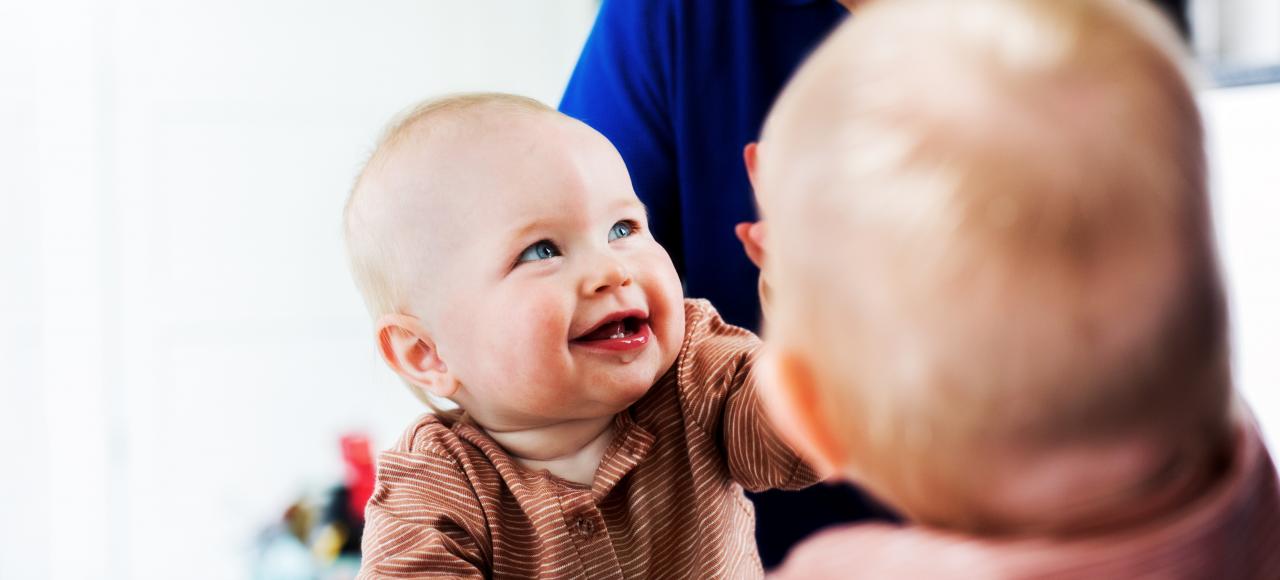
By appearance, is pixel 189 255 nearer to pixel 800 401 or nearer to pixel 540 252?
pixel 540 252

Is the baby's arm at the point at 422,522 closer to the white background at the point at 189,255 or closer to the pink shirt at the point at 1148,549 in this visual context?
the pink shirt at the point at 1148,549

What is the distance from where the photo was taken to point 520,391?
2.90ft

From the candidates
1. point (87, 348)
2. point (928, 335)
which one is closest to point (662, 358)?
point (928, 335)

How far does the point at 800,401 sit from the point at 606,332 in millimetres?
374

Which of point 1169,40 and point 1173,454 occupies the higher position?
point 1169,40

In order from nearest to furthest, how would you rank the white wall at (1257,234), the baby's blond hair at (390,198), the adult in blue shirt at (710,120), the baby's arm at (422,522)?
1. the baby's arm at (422,522)
2. the baby's blond hair at (390,198)
3. the adult in blue shirt at (710,120)
4. the white wall at (1257,234)

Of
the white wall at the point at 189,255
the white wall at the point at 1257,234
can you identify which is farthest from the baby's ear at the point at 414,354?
the white wall at the point at 189,255

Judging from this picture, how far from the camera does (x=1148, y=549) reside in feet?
1.53

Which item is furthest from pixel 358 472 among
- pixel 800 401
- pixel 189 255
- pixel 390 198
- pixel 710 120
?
pixel 800 401

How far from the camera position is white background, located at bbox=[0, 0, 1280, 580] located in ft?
8.80

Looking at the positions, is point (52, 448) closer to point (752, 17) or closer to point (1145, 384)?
point (752, 17)

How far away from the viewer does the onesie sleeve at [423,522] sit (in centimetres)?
82

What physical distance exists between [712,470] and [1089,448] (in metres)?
0.53

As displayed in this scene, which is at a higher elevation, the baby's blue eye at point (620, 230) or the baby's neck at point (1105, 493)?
the baby's neck at point (1105, 493)
